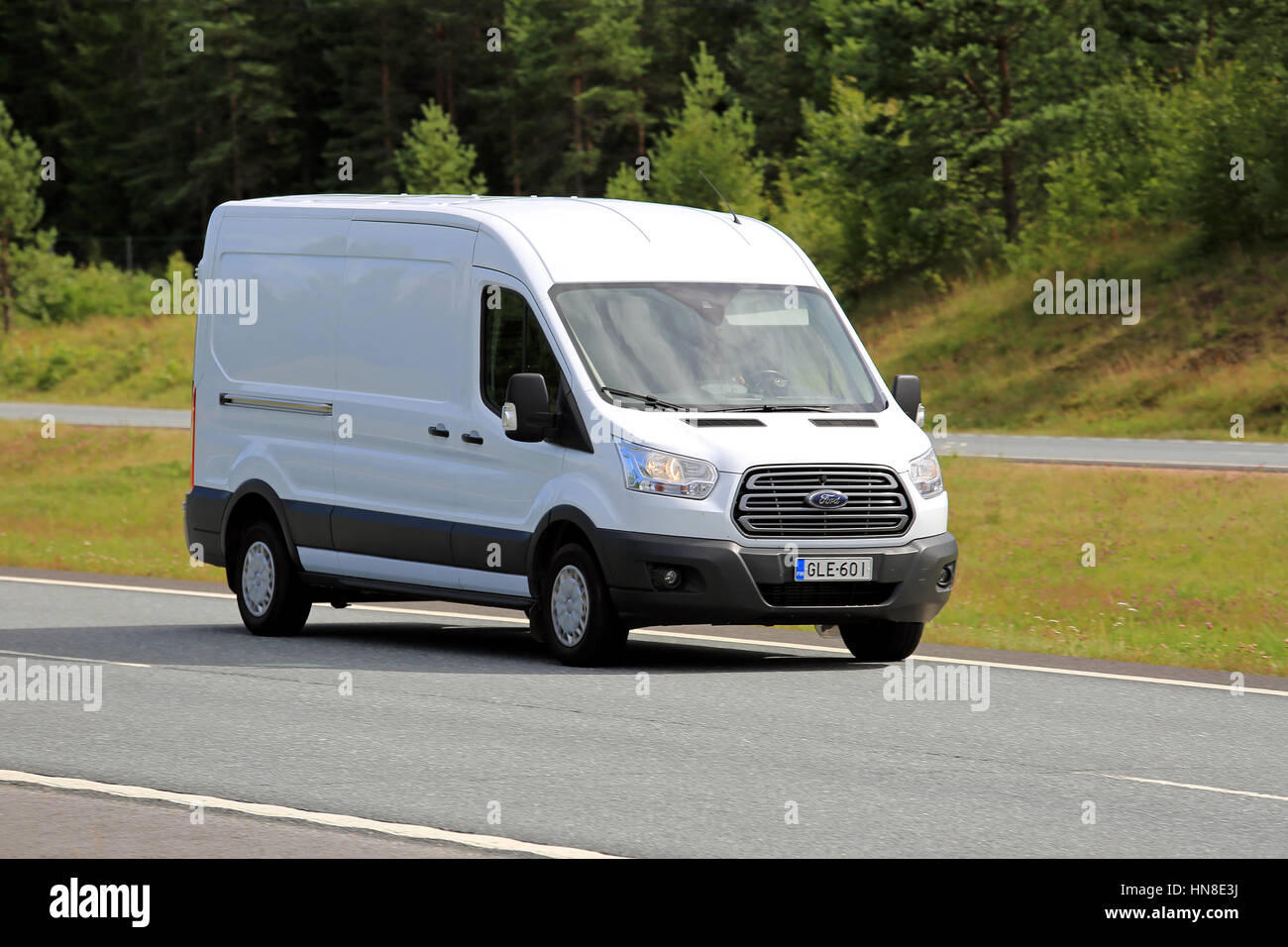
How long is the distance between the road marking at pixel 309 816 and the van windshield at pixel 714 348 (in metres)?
4.29

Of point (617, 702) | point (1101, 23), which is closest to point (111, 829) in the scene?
point (617, 702)

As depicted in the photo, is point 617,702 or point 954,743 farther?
point 617,702

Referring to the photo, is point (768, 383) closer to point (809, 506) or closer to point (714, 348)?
point (714, 348)

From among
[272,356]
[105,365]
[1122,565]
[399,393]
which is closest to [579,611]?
[399,393]

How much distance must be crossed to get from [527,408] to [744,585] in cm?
164

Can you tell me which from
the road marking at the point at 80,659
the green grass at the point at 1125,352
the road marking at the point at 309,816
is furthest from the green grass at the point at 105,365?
the road marking at the point at 309,816

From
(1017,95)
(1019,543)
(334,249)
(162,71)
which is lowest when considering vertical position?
(1019,543)

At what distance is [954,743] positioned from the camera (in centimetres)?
910

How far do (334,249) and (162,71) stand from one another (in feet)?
269

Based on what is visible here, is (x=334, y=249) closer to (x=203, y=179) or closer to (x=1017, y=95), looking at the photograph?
(x=1017, y=95)

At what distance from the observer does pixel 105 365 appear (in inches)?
2005

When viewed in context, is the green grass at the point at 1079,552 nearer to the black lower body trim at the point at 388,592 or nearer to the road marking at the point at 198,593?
the road marking at the point at 198,593

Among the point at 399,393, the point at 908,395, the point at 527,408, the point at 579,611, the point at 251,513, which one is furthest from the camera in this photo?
the point at 251,513
